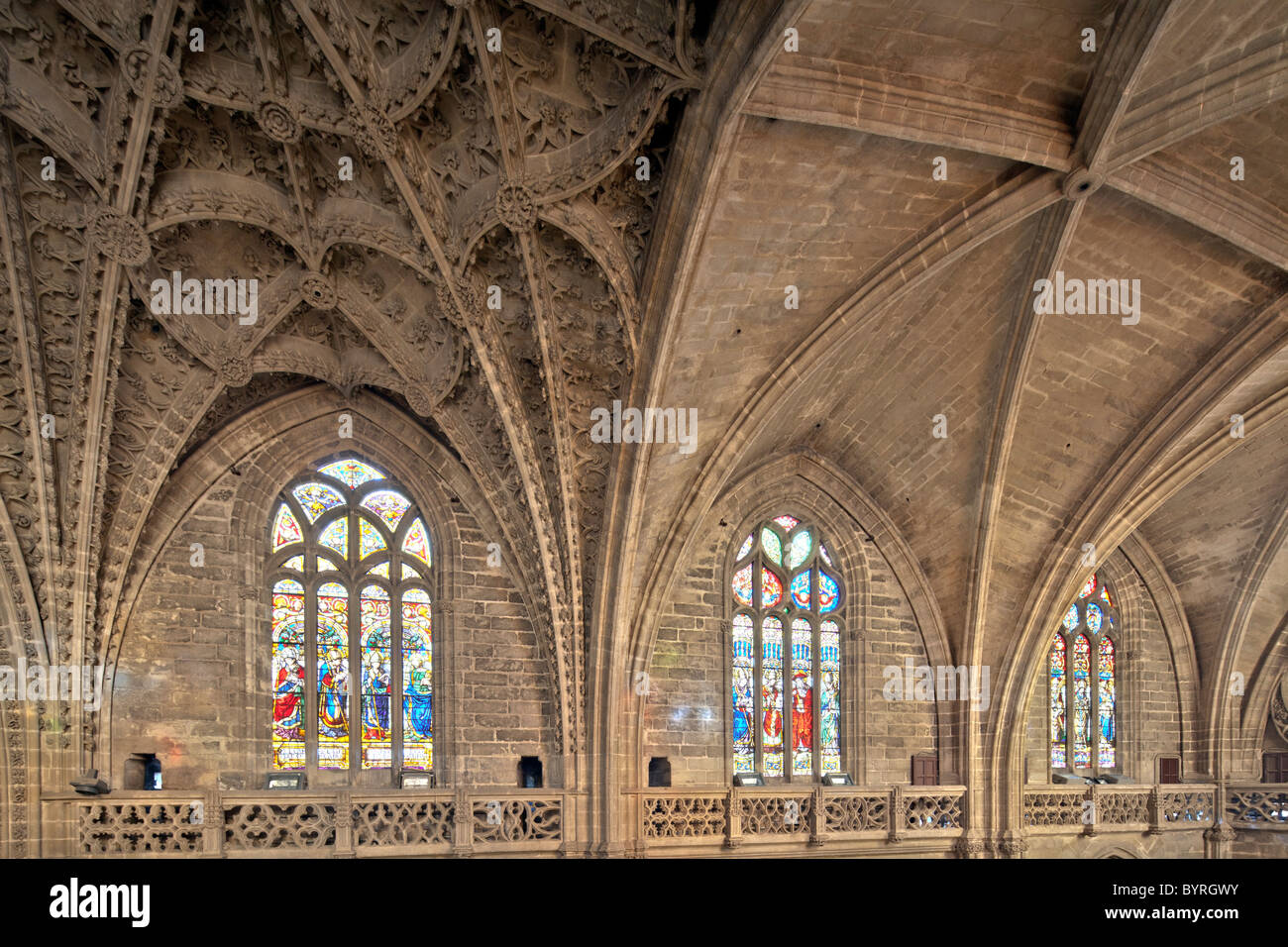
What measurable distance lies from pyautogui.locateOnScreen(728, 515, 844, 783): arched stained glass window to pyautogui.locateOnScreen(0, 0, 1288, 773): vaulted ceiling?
1969 millimetres

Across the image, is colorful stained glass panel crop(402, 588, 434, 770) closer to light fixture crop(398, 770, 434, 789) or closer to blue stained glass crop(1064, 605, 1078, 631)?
light fixture crop(398, 770, 434, 789)

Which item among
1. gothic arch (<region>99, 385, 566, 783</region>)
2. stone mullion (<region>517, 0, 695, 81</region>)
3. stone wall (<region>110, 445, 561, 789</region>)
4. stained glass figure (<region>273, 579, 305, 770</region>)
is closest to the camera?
stone mullion (<region>517, 0, 695, 81</region>)

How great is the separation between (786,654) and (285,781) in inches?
261

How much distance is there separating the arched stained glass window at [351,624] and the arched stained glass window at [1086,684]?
9.65 meters

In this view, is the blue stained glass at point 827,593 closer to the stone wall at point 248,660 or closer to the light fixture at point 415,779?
the stone wall at point 248,660

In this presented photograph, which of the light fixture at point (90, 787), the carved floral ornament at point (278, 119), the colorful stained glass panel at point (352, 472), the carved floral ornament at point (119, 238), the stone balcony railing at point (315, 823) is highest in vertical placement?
the carved floral ornament at point (278, 119)

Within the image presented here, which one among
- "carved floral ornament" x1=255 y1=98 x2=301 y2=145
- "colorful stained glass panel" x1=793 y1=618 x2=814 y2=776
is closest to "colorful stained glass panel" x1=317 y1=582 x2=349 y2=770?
"carved floral ornament" x1=255 y1=98 x2=301 y2=145

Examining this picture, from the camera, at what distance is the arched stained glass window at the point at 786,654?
52.7 feet

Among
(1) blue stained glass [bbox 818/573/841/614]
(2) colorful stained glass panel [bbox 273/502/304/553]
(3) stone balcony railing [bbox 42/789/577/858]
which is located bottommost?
(3) stone balcony railing [bbox 42/789/577/858]

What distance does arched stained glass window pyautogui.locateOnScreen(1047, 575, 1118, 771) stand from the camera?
1845cm

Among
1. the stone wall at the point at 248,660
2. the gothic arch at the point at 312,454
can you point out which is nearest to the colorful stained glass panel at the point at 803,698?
the stone wall at the point at 248,660
